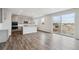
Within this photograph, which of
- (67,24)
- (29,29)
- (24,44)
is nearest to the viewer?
(24,44)

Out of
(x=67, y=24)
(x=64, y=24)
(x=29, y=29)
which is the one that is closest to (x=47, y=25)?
(x=29, y=29)

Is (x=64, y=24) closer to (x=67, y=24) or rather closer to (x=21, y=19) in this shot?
(x=67, y=24)

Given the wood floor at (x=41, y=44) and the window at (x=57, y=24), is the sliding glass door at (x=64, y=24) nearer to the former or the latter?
the window at (x=57, y=24)

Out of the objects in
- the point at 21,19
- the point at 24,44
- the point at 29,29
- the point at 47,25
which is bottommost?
the point at 24,44

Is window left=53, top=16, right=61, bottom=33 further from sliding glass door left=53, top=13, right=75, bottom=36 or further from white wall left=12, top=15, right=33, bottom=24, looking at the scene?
white wall left=12, top=15, right=33, bottom=24

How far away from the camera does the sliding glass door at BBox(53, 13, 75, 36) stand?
6.12m

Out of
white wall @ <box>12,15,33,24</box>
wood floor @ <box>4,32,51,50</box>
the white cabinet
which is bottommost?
wood floor @ <box>4,32,51,50</box>

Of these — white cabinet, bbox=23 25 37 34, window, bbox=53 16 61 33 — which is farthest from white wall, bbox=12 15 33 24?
window, bbox=53 16 61 33

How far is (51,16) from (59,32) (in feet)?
5.80

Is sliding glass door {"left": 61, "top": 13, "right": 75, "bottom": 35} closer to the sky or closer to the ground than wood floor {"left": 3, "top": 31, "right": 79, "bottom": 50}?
closer to the sky

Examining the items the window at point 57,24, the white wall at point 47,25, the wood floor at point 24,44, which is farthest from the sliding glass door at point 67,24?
the wood floor at point 24,44

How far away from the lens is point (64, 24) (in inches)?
271
